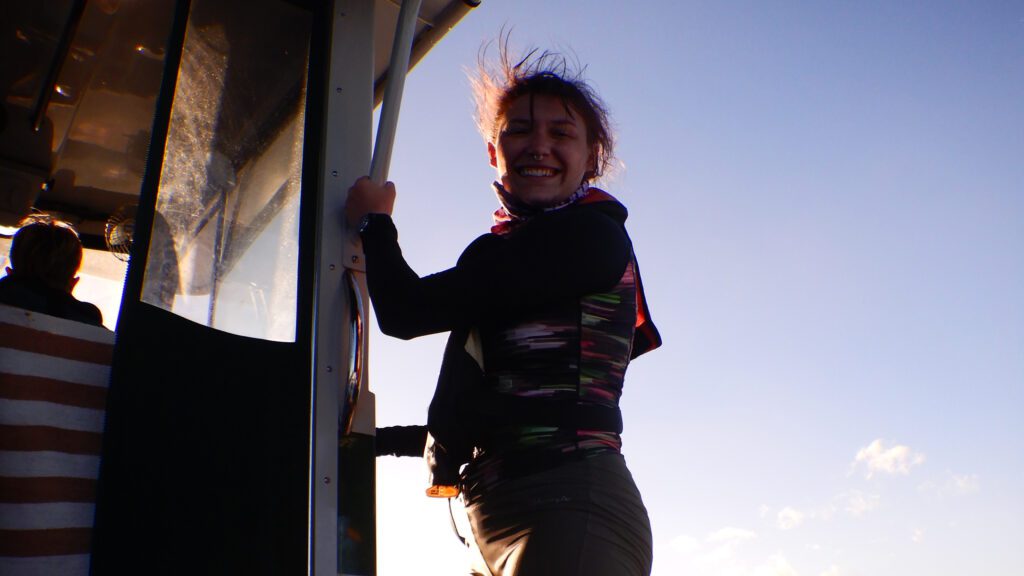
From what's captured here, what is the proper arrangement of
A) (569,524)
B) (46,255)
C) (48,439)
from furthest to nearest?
(46,255)
(48,439)
(569,524)

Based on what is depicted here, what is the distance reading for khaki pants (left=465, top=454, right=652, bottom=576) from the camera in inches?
51.4

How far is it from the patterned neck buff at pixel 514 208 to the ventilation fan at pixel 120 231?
2.52 meters

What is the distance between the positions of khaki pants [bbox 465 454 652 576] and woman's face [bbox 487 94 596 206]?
592 millimetres

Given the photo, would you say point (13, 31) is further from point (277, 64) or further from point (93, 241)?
point (277, 64)

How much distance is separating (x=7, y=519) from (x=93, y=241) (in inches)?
107

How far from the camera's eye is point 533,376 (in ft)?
4.85

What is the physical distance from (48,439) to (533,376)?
854mm

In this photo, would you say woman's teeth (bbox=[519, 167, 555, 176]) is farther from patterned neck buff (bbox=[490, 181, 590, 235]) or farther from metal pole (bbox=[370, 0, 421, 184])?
metal pole (bbox=[370, 0, 421, 184])

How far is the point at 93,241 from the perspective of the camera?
3.80 meters

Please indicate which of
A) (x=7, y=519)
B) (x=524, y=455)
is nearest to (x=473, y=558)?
(x=524, y=455)

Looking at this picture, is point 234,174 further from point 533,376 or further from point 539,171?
point 533,376

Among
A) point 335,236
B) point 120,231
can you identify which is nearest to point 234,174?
point 335,236

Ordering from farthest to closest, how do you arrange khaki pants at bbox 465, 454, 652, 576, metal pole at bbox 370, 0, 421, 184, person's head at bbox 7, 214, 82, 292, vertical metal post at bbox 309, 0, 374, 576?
person's head at bbox 7, 214, 82, 292
metal pole at bbox 370, 0, 421, 184
vertical metal post at bbox 309, 0, 374, 576
khaki pants at bbox 465, 454, 652, 576

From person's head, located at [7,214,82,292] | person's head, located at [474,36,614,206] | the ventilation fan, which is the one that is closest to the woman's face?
person's head, located at [474,36,614,206]
